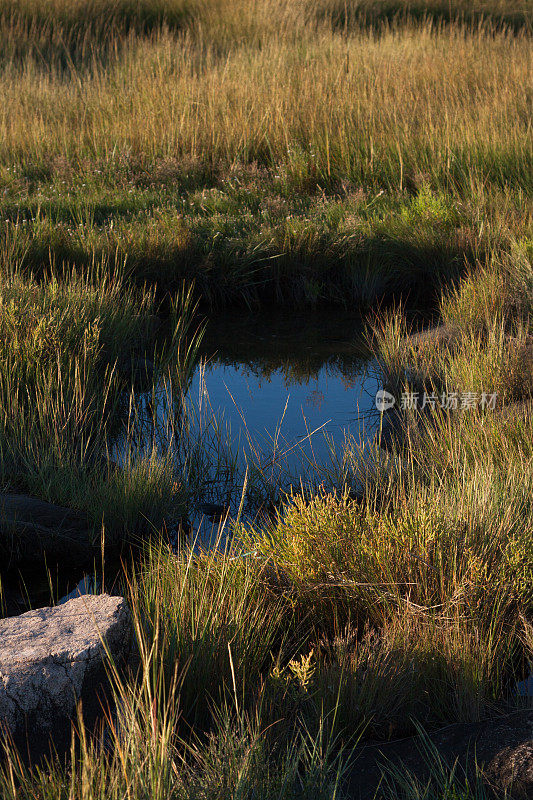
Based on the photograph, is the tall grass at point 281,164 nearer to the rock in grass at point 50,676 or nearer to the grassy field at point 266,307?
the grassy field at point 266,307

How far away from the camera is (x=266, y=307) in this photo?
20.7ft

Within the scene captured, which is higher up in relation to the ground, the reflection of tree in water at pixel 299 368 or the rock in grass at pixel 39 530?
the reflection of tree in water at pixel 299 368

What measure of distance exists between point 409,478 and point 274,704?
1444 mm

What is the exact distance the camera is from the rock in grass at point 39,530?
3.38 metres

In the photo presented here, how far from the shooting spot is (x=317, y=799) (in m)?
1.80

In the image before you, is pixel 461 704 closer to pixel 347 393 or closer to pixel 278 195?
pixel 347 393

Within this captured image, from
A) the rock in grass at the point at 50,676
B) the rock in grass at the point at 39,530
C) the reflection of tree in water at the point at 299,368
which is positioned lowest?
the rock in grass at the point at 50,676
